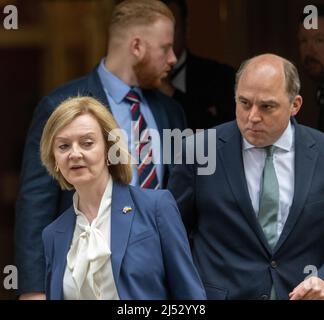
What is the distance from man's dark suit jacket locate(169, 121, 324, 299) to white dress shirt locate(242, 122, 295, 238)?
0.03m

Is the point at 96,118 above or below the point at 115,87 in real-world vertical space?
below

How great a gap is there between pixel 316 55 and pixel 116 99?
0.88m

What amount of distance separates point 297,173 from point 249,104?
1.01 ft

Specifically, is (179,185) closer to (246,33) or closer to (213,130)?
(213,130)

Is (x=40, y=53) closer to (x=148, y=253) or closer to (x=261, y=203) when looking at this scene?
(x=261, y=203)

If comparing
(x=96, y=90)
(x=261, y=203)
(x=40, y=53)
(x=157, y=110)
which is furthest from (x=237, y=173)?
(x=40, y=53)

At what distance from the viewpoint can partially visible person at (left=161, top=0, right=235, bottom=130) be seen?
454 cm

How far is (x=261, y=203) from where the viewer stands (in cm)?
377

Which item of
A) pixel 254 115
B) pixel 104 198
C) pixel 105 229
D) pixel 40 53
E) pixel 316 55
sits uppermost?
pixel 40 53

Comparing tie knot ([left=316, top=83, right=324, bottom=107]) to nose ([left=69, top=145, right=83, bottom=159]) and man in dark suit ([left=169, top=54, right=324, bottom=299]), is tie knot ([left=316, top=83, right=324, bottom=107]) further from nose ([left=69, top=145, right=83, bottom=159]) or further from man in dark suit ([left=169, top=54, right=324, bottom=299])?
nose ([left=69, top=145, right=83, bottom=159])

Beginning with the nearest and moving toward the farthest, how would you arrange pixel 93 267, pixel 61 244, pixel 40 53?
1. pixel 93 267
2. pixel 61 244
3. pixel 40 53

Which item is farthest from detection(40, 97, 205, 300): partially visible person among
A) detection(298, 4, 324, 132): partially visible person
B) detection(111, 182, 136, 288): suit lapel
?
detection(298, 4, 324, 132): partially visible person
